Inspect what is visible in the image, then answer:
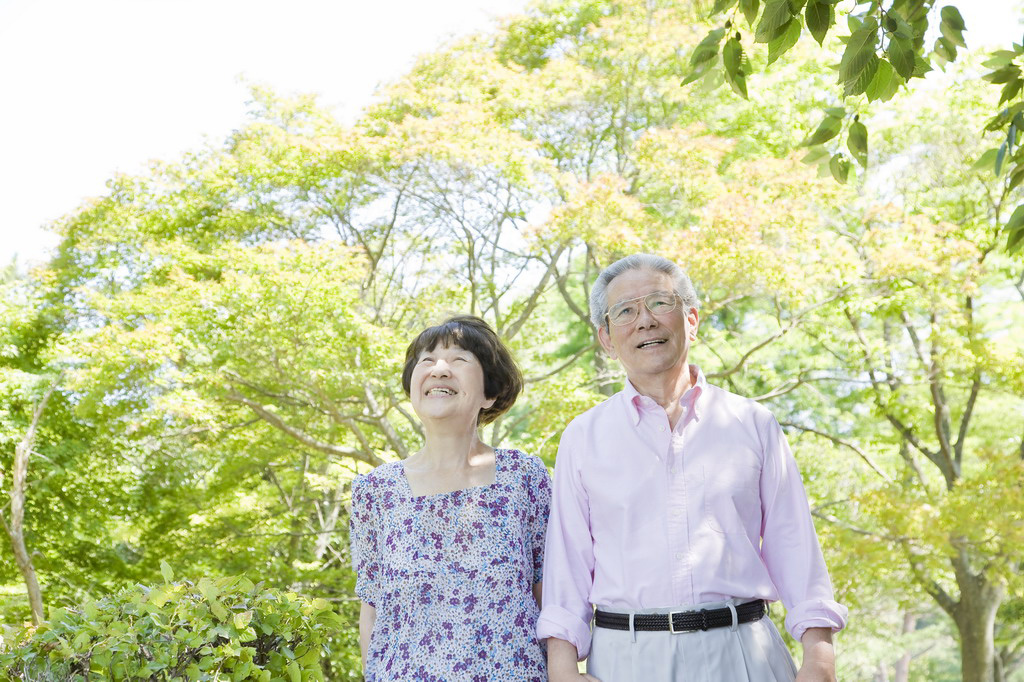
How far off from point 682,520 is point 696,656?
0.24m

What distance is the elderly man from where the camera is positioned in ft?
5.46

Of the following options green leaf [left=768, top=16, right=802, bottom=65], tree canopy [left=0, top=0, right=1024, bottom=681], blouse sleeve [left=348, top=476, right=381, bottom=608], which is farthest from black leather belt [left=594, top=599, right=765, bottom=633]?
tree canopy [left=0, top=0, right=1024, bottom=681]

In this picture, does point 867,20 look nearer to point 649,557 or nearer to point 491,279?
point 649,557

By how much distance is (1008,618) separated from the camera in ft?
40.2

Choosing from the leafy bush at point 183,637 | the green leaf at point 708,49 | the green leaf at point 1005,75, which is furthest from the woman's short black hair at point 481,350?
the green leaf at point 1005,75

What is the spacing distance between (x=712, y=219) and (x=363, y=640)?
6212 millimetres

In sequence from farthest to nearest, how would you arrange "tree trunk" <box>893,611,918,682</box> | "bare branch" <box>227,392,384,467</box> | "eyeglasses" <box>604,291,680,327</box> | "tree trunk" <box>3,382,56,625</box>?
"tree trunk" <box>893,611,918,682</box>, "tree trunk" <box>3,382,56,625</box>, "bare branch" <box>227,392,384,467</box>, "eyeglasses" <box>604,291,680,327</box>

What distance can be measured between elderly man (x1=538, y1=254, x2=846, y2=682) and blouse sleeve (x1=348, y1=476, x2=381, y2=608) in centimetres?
52

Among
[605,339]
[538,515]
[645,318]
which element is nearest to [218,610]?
[538,515]

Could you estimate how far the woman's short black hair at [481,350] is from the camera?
2199 millimetres

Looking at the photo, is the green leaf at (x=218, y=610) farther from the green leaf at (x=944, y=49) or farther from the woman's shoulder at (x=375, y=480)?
the green leaf at (x=944, y=49)

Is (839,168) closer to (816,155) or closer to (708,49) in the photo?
(816,155)

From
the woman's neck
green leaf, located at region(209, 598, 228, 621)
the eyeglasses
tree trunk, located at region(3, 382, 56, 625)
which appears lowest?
green leaf, located at region(209, 598, 228, 621)

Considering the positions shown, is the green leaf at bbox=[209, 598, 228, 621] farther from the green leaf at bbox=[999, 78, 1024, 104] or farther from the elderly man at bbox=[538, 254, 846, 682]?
the green leaf at bbox=[999, 78, 1024, 104]
